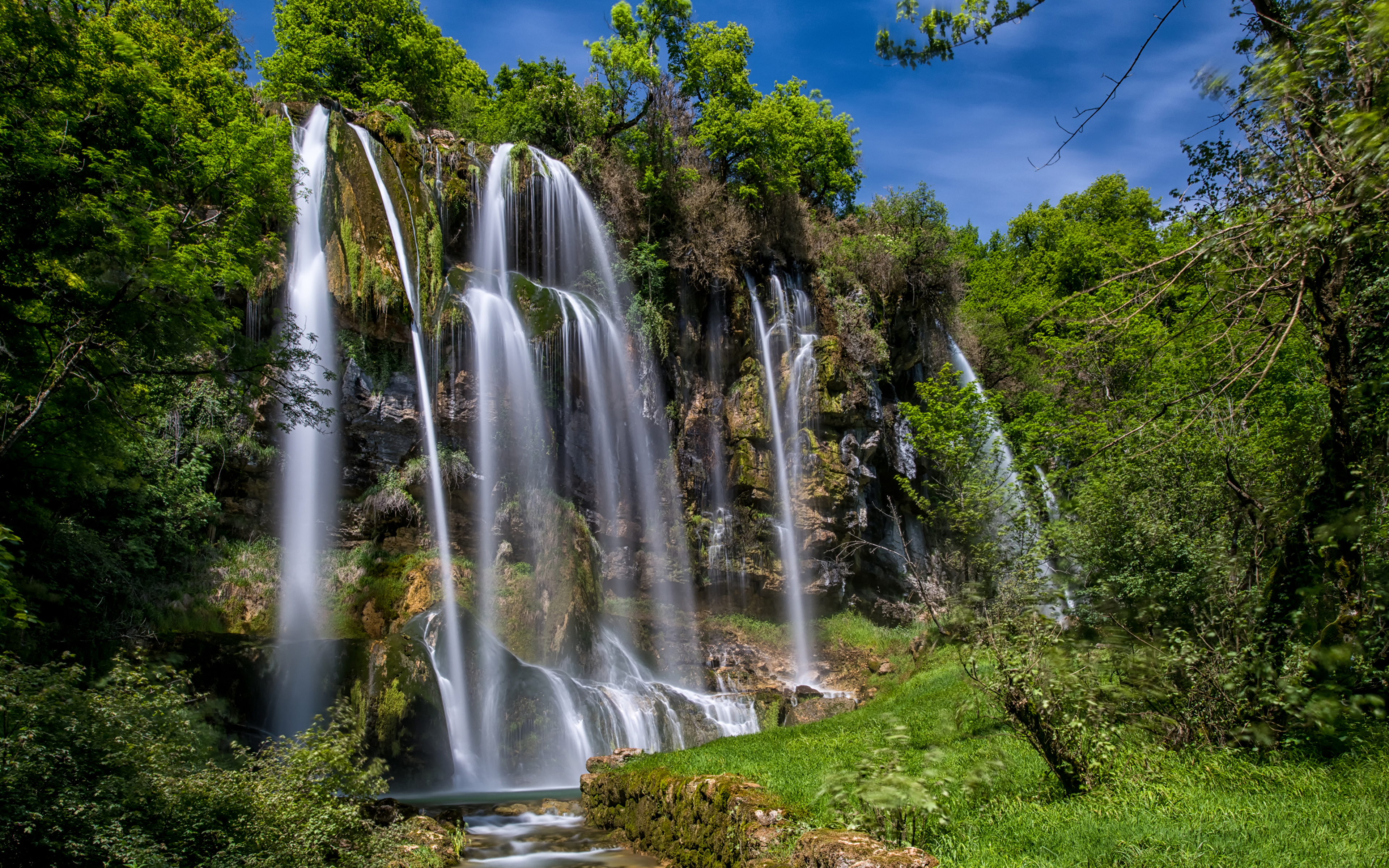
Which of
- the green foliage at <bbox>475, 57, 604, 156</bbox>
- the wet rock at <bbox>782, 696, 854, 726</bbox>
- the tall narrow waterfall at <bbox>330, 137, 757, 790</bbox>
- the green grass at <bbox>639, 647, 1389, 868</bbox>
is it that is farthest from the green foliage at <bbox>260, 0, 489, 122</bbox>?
the green grass at <bbox>639, 647, 1389, 868</bbox>

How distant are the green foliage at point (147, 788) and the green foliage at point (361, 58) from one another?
77.2 ft

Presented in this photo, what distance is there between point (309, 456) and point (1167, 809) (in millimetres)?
Result: 16788

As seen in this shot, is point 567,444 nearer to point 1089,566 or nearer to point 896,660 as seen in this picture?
point 896,660

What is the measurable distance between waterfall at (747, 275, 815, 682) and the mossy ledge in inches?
517

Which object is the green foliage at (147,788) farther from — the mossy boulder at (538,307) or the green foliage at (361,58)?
the green foliage at (361,58)

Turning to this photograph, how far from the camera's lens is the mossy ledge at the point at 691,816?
5.88 m

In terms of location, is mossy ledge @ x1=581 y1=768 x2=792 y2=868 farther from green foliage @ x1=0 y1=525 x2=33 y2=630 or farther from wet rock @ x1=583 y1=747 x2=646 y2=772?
green foliage @ x1=0 y1=525 x2=33 y2=630

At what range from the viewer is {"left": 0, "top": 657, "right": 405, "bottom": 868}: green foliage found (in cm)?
475

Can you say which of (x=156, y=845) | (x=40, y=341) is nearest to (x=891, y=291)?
(x=40, y=341)

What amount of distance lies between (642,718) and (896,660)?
30.4ft

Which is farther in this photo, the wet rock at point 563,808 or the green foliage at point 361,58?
the green foliage at point 361,58

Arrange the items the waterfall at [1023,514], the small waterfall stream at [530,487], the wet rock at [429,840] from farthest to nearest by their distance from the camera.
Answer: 1. the small waterfall stream at [530,487]
2. the waterfall at [1023,514]
3. the wet rock at [429,840]

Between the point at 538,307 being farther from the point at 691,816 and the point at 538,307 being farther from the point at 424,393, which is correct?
the point at 691,816

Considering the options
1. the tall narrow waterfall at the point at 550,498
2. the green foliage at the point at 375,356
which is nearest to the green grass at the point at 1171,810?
the tall narrow waterfall at the point at 550,498
